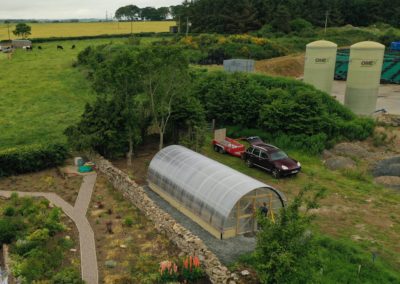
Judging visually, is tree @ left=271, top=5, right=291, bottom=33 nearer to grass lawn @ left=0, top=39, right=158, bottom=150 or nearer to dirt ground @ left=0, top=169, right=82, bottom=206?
grass lawn @ left=0, top=39, right=158, bottom=150

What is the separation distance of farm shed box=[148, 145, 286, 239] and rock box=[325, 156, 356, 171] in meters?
10.6

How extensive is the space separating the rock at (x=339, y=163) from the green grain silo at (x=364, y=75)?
525 inches

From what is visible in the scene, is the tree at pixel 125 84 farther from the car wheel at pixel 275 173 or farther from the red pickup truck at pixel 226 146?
the car wheel at pixel 275 173

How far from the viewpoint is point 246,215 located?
17.9 meters

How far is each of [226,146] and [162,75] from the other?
26.3 ft

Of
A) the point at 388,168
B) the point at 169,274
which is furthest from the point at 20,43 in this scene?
the point at 169,274

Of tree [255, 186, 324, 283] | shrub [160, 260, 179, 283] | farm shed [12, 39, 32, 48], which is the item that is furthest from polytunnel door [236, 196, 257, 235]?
farm shed [12, 39, 32, 48]

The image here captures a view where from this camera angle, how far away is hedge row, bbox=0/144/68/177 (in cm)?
2612

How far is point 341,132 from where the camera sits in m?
33.2

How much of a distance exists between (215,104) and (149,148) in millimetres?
9079

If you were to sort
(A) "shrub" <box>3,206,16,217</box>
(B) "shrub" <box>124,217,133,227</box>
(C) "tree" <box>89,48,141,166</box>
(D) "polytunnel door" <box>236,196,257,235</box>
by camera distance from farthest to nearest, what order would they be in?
1. (C) "tree" <box>89,48,141,166</box>
2. (A) "shrub" <box>3,206,16,217</box>
3. (B) "shrub" <box>124,217,133,227</box>
4. (D) "polytunnel door" <box>236,196,257,235</box>

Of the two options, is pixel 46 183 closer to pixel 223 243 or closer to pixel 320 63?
pixel 223 243

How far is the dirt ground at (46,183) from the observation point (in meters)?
23.9

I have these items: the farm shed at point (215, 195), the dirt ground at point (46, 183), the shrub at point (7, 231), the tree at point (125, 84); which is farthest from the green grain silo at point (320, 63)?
the shrub at point (7, 231)
